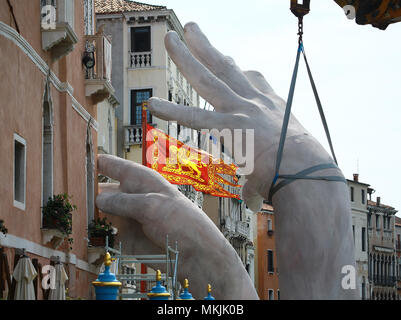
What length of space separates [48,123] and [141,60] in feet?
84.4

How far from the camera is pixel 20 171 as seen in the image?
47.8 ft

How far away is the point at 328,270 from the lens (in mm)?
13906

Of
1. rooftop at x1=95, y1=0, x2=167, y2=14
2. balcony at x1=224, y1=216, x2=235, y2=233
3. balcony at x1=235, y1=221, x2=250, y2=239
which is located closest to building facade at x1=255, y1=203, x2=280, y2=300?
balcony at x1=235, y1=221, x2=250, y2=239

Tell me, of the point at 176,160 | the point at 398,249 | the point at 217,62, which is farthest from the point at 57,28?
the point at 398,249

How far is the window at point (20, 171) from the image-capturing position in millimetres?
14421

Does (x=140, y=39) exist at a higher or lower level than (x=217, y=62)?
higher

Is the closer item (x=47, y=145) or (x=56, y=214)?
(x=56, y=214)

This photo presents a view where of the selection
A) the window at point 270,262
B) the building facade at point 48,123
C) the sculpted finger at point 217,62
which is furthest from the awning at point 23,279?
the window at point 270,262

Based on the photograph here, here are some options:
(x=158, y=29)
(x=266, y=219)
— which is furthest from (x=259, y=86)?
(x=266, y=219)

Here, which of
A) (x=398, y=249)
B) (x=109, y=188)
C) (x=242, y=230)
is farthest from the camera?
(x=398, y=249)

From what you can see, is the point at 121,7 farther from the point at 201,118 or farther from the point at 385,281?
the point at 385,281

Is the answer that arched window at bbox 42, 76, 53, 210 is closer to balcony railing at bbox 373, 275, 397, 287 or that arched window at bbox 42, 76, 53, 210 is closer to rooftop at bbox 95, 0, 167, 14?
rooftop at bbox 95, 0, 167, 14
